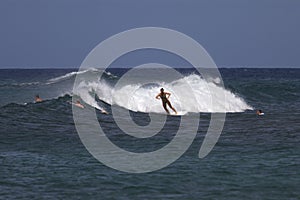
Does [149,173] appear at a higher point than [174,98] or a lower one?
lower

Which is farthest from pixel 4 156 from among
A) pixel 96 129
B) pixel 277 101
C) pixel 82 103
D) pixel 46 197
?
pixel 277 101

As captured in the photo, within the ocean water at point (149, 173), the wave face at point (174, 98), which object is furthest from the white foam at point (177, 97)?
the ocean water at point (149, 173)

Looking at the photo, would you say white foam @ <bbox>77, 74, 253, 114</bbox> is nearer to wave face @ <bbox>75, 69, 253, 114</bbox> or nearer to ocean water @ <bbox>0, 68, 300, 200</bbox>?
wave face @ <bbox>75, 69, 253, 114</bbox>

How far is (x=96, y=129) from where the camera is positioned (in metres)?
19.9

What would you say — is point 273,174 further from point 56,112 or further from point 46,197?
point 56,112

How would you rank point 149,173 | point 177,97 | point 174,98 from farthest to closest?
1. point 177,97
2. point 174,98
3. point 149,173

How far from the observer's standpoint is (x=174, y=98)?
3269cm

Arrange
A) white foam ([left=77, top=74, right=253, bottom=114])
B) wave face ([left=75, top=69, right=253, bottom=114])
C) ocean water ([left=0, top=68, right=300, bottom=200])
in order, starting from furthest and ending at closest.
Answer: white foam ([left=77, top=74, right=253, bottom=114]) < wave face ([left=75, top=69, right=253, bottom=114]) < ocean water ([left=0, top=68, right=300, bottom=200])

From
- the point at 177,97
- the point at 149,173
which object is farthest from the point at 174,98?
the point at 149,173

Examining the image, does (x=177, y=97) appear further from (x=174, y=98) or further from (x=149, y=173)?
(x=149, y=173)

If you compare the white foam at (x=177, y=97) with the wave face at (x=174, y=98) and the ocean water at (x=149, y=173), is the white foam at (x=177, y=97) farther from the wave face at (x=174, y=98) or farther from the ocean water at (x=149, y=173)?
the ocean water at (x=149, y=173)

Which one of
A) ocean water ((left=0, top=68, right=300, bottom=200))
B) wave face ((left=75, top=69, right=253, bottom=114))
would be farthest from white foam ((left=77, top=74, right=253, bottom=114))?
ocean water ((left=0, top=68, right=300, bottom=200))

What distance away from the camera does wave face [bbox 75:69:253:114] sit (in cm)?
3007

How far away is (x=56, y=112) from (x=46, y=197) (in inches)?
559
